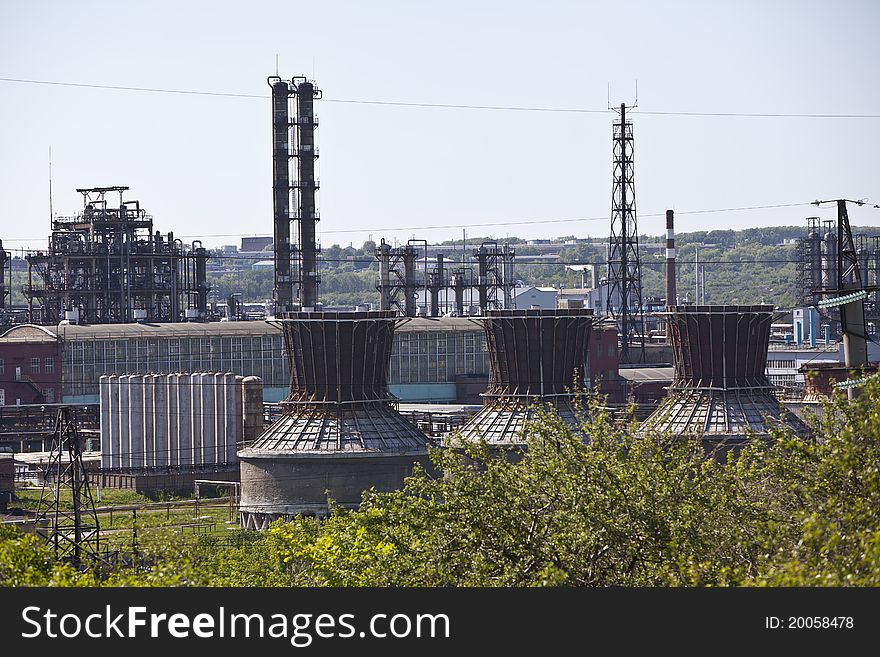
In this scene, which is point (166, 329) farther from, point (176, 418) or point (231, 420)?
point (231, 420)

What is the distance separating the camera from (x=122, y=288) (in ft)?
232

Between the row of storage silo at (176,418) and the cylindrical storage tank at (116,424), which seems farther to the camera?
the cylindrical storage tank at (116,424)

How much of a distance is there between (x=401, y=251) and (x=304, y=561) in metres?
50.7

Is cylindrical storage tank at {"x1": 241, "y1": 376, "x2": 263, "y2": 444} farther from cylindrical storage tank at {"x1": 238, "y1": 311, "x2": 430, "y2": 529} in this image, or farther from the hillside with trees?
the hillside with trees

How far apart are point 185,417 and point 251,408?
266 centimetres

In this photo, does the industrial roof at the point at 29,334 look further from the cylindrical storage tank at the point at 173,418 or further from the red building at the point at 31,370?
the cylindrical storage tank at the point at 173,418

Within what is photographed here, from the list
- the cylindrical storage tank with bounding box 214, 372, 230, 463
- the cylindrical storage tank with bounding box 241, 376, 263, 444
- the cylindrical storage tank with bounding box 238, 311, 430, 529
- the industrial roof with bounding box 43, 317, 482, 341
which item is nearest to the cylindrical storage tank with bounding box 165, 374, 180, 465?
the cylindrical storage tank with bounding box 214, 372, 230, 463

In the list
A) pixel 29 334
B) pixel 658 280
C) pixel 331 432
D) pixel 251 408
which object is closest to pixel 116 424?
pixel 251 408

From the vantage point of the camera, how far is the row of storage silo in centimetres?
5038

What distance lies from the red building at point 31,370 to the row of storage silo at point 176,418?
28.2 feet

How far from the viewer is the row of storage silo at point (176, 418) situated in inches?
1983

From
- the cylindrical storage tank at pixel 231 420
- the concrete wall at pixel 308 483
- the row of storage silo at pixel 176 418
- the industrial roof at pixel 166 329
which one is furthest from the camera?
the industrial roof at pixel 166 329

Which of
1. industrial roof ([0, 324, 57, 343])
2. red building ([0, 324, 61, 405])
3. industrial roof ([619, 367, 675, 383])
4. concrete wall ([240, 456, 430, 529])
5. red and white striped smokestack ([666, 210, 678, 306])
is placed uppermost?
red and white striped smokestack ([666, 210, 678, 306])

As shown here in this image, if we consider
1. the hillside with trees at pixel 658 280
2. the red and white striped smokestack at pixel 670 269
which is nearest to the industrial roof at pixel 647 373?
the red and white striped smokestack at pixel 670 269
